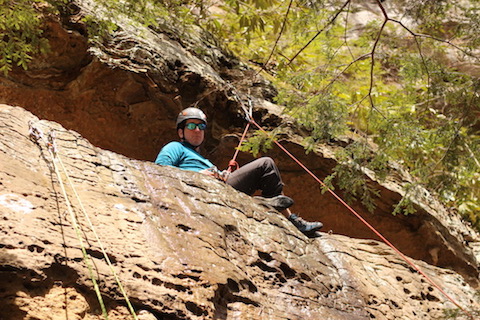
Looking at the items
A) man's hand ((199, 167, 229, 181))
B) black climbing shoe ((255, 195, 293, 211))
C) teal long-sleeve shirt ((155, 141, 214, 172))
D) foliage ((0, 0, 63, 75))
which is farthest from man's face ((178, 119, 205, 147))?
foliage ((0, 0, 63, 75))

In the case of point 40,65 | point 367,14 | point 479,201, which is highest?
point 367,14

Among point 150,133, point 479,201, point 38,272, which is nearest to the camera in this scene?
point 38,272

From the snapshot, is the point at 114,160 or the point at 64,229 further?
the point at 114,160

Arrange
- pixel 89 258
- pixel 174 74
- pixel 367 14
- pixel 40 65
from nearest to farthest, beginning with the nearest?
1. pixel 89 258
2. pixel 40 65
3. pixel 174 74
4. pixel 367 14

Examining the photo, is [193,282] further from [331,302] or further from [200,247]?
[331,302]

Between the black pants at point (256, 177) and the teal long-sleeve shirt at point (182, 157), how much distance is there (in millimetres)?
443

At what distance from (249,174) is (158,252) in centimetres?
214

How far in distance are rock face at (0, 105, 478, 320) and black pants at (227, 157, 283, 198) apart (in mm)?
497

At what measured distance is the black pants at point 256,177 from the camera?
495cm

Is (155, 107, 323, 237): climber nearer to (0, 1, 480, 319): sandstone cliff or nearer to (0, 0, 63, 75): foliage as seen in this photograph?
(0, 1, 480, 319): sandstone cliff

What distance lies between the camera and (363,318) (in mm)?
3777

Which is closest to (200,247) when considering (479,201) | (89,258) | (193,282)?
(193,282)

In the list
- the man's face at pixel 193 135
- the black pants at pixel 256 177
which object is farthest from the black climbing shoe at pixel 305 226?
the man's face at pixel 193 135

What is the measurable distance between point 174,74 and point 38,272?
13.2 ft
